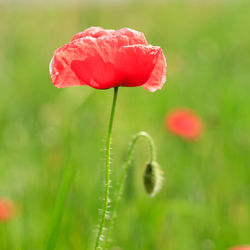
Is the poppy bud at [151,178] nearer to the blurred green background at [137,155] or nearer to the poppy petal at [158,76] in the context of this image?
the blurred green background at [137,155]

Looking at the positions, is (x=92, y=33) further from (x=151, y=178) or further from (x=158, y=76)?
(x=151, y=178)

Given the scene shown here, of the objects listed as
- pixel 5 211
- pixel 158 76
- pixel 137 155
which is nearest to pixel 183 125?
pixel 137 155

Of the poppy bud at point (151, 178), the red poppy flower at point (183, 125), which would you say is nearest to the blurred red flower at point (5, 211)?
the poppy bud at point (151, 178)

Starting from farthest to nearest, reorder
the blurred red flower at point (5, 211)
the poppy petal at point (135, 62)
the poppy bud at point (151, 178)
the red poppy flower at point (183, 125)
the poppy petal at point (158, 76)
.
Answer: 1. the red poppy flower at point (183, 125)
2. the blurred red flower at point (5, 211)
3. the poppy bud at point (151, 178)
4. the poppy petal at point (158, 76)
5. the poppy petal at point (135, 62)

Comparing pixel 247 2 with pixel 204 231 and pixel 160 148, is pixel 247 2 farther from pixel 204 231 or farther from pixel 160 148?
pixel 204 231

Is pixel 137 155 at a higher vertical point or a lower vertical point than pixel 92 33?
lower

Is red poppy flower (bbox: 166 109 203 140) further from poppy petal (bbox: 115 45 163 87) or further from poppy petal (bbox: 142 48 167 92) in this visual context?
poppy petal (bbox: 115 45 163 87)
